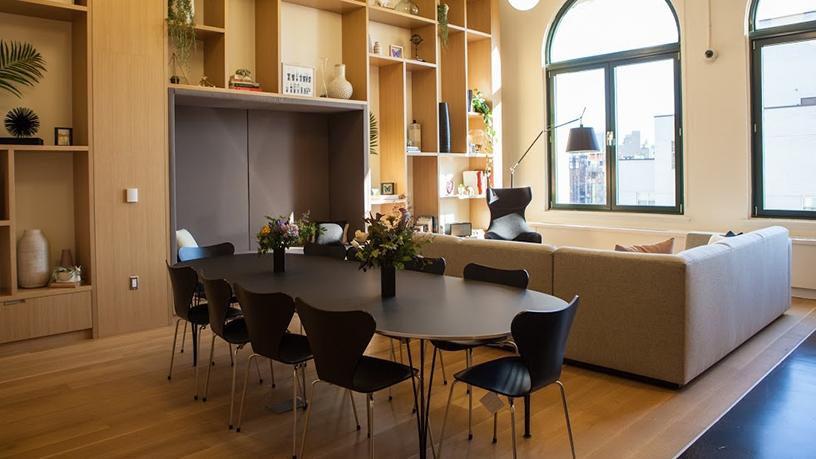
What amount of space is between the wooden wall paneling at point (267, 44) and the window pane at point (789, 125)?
4787 mm

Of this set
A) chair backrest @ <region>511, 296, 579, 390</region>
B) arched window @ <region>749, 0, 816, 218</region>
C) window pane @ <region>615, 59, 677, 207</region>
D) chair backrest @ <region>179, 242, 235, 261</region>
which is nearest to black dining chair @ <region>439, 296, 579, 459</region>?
chair backrest @ <region>511, 296, 579, 390</region>

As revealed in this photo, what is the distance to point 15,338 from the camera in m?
4.69

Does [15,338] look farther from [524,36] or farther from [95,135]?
[524,36]

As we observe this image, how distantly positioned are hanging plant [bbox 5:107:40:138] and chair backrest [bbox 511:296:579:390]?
4.17 meters

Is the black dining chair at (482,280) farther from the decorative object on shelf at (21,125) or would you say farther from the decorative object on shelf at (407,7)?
the decorative object on shelf at (407,7)

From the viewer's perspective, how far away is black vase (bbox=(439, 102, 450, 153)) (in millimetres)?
7734

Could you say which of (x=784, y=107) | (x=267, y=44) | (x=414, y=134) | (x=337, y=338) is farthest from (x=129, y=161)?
(x=784, y=107)

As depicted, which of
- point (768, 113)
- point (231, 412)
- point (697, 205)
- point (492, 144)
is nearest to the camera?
point (231, 412)

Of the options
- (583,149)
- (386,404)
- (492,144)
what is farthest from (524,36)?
(386,404)

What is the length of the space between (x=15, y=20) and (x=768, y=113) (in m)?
6.79

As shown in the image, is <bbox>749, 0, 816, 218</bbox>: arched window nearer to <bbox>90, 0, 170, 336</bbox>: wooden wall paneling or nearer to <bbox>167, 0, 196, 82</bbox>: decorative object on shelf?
<bbox>167, 0, 196, 82</bbox>: decorative object on shelf

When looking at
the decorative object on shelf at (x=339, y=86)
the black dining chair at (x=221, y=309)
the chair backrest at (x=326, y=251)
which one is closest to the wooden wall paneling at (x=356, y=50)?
the decorative object on shelf at (x=339, y=86)

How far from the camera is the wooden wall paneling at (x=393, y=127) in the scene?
23.8ft

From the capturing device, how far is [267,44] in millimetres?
6172
